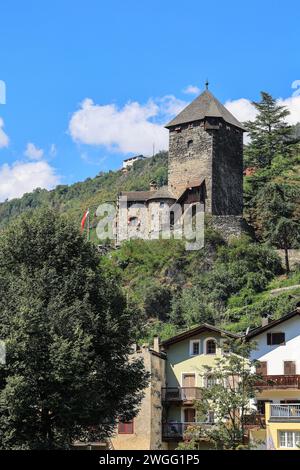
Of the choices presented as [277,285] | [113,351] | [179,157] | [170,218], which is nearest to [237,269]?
[277,285]

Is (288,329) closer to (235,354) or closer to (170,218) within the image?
(235,354)

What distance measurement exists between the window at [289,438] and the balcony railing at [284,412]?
1.93 feet

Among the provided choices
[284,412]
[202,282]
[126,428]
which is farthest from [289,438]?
[202,282]

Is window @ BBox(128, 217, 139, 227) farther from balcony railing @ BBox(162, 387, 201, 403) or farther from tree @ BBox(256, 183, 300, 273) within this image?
balcony railing @ BBox(162, 387, 201, 403)

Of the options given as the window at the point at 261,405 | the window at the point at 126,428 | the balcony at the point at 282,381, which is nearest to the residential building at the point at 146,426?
the window at the point at 126,428

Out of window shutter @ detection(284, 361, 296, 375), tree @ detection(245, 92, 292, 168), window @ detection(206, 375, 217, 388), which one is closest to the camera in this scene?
window @ detection(206, 375, 217, 388)

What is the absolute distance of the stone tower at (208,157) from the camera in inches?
3127

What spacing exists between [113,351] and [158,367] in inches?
419

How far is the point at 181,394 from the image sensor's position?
46.6 metres

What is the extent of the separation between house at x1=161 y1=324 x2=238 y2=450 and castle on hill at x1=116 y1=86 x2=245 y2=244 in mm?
28815

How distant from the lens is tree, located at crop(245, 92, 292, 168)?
94812 millimetres

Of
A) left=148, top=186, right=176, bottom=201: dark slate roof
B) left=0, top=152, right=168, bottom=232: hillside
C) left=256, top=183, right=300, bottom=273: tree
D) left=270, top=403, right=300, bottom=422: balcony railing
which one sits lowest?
left=270, top=403, right=300, bottom=422: balcony railing

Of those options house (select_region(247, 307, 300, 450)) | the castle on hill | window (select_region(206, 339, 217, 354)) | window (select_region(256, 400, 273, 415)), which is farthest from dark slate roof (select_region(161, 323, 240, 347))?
the castle on hill

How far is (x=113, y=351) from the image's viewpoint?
3656 centimetres
